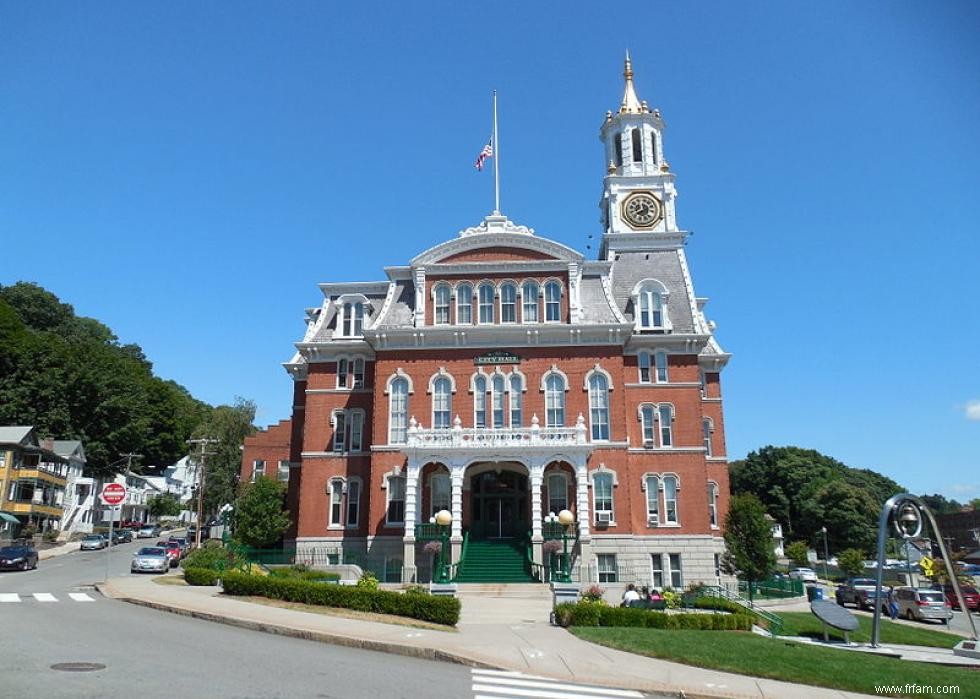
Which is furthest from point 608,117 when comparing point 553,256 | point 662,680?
point 662,680

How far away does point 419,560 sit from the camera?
32.7m

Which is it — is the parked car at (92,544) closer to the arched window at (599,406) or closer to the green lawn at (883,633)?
the arched window at (599,406)

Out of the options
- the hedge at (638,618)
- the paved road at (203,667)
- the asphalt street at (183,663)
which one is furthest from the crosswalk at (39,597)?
the hedge at (638,618)

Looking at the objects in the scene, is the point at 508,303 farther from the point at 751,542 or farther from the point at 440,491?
the point at 751,542

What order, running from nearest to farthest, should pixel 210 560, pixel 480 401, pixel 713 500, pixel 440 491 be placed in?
pixel 210 560, pixel 440 491, pixel 480 401, pixel 713 500

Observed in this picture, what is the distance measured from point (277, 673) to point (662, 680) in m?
6.33

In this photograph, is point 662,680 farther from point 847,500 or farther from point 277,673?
point 847,500

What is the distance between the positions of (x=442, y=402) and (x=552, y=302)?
7445 mm

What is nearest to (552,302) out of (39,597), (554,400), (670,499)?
(554,400)

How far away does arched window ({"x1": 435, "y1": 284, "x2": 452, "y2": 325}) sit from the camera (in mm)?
37188

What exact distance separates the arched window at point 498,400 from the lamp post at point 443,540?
5.10 metres

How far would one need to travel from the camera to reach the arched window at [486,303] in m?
37.1

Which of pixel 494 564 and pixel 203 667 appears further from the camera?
pixel 494 564

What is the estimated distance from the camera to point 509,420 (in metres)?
35.6
